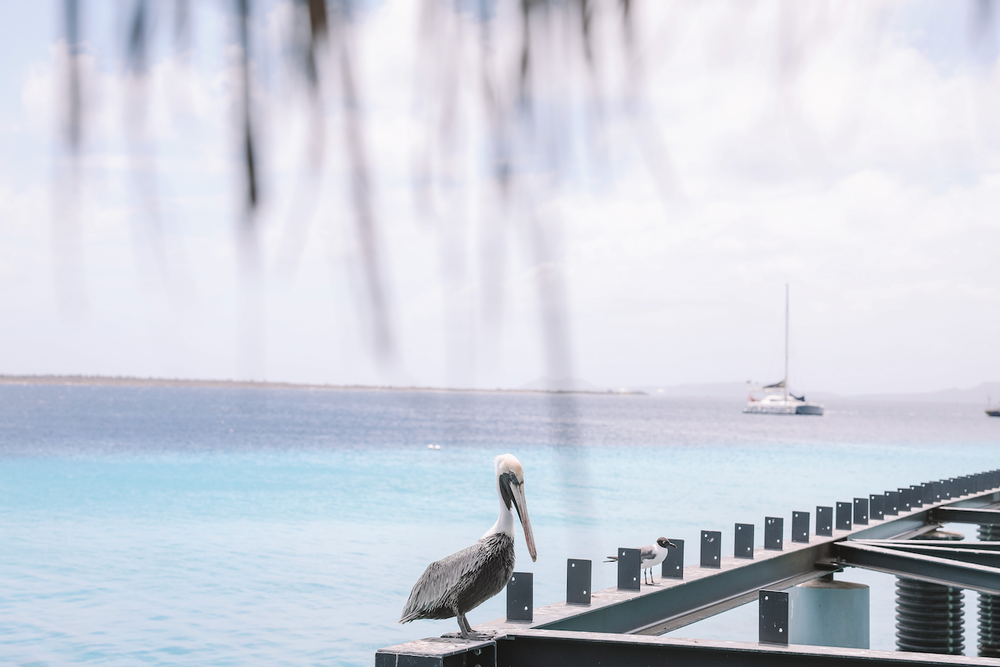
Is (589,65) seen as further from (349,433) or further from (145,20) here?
(349,433)

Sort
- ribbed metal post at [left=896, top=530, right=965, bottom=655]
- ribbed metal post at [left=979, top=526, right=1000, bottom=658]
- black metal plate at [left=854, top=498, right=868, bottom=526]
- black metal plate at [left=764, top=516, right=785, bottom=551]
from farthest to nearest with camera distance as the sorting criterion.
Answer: ribbed metal post at [left=979, top=526, right=1000, bottom=658] → ribbed metal post at [left=896, top=530, right=965, bottom=655] → black metal plate at [left=854, top=498, right=868, bottom=526] → black metal plate at [left=764, top=516, right=785, bottom=551]

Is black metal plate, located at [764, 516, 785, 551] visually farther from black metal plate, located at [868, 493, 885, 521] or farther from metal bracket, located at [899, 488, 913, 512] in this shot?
metal bracket, located at [899, 488, 913, 512]

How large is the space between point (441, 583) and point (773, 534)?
14.6 feet

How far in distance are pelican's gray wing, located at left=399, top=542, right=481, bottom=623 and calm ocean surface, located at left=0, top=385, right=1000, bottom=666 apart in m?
0.42

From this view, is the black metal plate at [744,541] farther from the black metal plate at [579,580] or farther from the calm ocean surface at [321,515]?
the black metal plate at [579,580]

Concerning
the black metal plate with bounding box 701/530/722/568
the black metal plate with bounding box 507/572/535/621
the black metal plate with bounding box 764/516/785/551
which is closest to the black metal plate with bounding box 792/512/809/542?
the black metal plate with bounding box 764/516/785/551

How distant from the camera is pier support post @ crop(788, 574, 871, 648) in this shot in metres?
7.48

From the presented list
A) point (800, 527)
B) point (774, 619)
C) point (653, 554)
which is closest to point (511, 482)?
point (774, 619)

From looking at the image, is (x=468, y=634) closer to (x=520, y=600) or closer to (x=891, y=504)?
(x=520, y=600)

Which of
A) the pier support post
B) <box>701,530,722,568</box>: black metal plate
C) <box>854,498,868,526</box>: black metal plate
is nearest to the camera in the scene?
<box>701,530,722,568</box>: black metal plate

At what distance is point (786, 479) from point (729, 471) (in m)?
4.25

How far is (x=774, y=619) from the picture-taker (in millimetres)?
3791

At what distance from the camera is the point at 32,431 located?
276ft

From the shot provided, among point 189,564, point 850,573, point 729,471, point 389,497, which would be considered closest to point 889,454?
point 729,471
